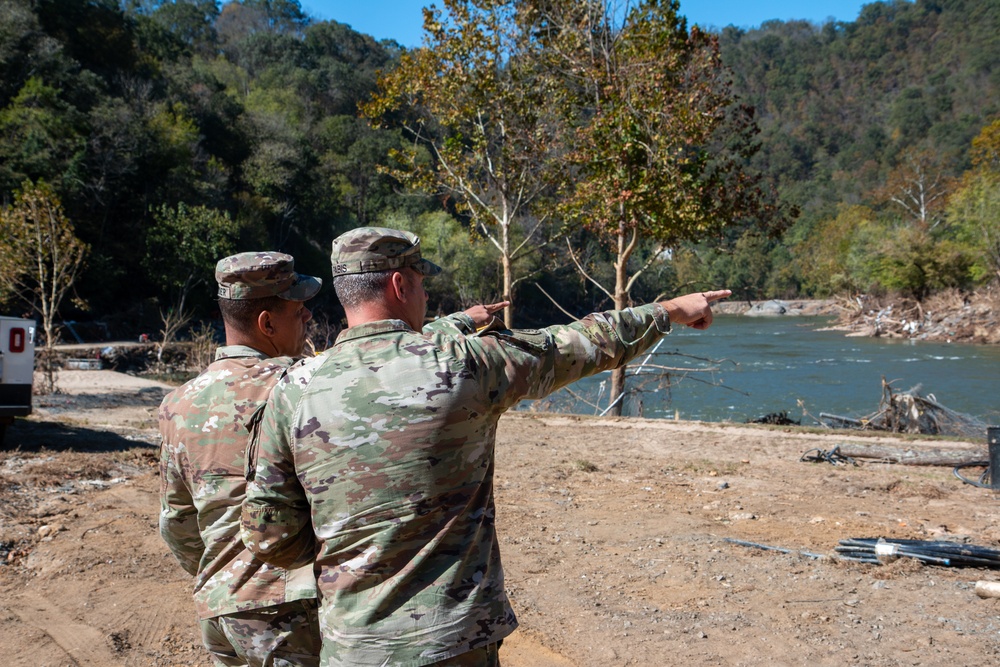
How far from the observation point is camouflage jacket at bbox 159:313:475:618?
88.5 inches

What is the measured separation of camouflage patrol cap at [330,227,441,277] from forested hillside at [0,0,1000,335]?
8765 millimetres

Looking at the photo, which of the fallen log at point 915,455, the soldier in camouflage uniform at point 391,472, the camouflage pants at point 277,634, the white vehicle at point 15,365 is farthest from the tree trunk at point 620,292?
the soldier in camouflage uniform at point 391,472

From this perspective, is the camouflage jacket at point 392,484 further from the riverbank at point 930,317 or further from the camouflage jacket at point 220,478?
the riverbank at point 930,317

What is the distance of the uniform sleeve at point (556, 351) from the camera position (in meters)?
1.99

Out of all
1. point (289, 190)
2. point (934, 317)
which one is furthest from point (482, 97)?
point (934, 317)

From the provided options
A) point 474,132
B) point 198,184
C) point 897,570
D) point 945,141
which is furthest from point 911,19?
point 897,570

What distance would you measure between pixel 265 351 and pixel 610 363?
42.4 inches

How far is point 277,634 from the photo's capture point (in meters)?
2.26

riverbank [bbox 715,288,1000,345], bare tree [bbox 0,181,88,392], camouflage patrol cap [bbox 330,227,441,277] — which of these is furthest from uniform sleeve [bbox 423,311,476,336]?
riverbank [bbox 715,288,1000,345]

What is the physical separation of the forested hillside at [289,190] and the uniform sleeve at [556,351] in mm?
8521

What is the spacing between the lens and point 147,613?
15.3 ft

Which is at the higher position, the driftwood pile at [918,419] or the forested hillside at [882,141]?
the forested hillside at [882,141]

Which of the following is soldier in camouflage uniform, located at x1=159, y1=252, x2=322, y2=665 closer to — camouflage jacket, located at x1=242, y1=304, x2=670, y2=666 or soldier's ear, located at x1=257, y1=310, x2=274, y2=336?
soldier's ear, located at x1=257, y1=310, x2=274, y2=336

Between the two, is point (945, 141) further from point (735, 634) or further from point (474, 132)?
point (735, 634)
